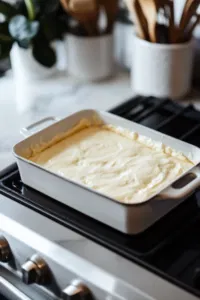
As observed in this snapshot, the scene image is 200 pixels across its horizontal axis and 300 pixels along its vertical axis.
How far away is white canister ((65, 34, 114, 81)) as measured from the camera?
1.28m

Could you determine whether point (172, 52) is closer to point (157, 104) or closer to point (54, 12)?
point (157, 104)

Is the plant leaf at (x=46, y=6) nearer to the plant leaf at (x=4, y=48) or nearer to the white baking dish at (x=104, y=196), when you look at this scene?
the plant leaf at (x=4, y=48)

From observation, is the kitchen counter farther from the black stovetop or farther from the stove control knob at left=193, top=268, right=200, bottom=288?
the stove control knob at left=193, top=268, right=200, bottom=288

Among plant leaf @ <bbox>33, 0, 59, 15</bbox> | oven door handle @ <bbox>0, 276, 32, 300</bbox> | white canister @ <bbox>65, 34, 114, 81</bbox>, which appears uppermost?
plant leaf @ <bbox>33, 0, 59, 15</bbox>

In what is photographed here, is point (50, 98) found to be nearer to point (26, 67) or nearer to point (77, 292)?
point (26, 67)

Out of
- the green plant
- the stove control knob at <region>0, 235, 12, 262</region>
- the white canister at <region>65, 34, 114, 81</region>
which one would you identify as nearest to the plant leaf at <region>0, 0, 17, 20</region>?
the green plant

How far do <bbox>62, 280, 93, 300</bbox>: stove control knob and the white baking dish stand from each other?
95 mm

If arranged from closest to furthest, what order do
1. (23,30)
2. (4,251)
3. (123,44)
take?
(4,251) < (23,30) < (123,44)

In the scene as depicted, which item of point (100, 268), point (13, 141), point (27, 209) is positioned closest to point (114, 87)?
point (13, 141)

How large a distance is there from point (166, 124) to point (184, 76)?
0.18 m

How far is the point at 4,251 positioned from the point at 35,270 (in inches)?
3.1

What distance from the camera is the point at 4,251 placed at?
2.84 ft

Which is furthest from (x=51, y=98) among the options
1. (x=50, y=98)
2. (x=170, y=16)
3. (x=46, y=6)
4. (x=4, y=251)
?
(x=4, y=251)

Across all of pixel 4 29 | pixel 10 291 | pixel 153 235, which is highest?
pixel 4 29
